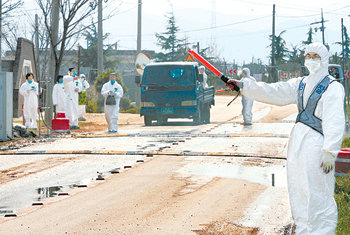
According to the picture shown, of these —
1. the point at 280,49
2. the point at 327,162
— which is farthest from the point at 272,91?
the point at 280,49

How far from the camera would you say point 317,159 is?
624cm

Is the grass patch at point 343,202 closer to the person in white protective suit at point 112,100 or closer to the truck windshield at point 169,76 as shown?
the person in white protective suit at point 112,100

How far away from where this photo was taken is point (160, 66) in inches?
981

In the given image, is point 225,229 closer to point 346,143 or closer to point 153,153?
point 153,153

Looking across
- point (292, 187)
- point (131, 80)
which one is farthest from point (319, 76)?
point (131, 80)

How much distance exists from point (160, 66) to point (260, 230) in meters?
17.8

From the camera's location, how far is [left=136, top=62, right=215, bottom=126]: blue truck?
24281mm

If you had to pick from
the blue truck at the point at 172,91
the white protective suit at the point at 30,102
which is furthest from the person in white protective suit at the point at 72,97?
the blue truck at the point at 172,91

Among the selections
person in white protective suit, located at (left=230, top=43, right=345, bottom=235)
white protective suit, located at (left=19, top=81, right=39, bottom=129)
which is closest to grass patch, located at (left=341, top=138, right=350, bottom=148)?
person in white protective suit, located at (left=230, top=43, right=345, bottom=235)

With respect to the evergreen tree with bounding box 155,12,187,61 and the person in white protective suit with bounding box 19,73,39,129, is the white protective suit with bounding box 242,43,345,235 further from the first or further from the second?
the evergreen tree with bounding box 155,12,187,61

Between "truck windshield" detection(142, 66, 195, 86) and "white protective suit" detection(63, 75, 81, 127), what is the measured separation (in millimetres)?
2864

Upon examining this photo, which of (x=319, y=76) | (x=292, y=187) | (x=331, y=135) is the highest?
(x=319, y=76)

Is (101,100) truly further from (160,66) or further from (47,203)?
(47,203)

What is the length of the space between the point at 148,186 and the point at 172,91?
46.2 ft
